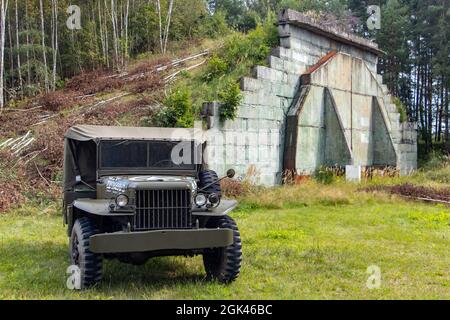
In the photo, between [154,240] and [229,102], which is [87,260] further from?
[229,102]

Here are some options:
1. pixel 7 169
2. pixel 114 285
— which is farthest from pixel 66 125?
→ pixel 114 285

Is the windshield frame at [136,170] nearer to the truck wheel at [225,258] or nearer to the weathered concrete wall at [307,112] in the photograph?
the truck wheel at [225,258]

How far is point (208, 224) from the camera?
6.82 m

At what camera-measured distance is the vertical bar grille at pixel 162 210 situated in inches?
243

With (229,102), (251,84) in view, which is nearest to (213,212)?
(229,102)

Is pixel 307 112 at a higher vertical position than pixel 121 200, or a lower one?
higher

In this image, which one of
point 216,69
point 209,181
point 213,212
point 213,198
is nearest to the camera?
point 213,212

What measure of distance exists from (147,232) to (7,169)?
31.7 feet

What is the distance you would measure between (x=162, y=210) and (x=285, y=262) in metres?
2.37

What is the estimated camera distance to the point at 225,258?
6512 millimetres

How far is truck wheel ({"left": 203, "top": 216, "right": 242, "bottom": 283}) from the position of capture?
21.2 ft

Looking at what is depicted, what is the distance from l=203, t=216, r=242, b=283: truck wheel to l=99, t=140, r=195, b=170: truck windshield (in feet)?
3.86

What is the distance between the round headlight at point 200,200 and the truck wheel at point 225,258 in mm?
419
